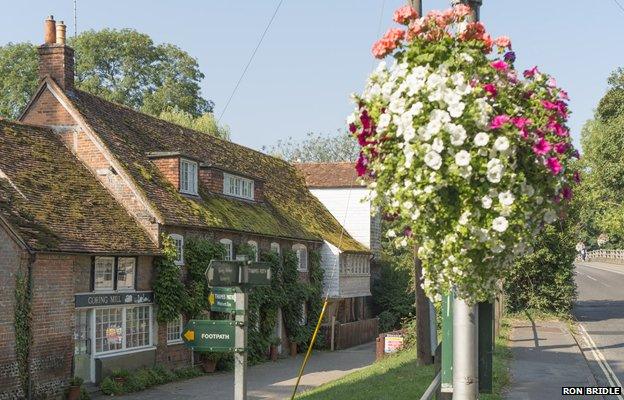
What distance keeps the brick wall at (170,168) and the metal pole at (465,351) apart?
23.8 metres

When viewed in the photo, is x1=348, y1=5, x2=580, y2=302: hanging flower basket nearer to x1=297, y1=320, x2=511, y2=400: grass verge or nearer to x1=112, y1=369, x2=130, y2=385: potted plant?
x1=297, y1=320, x2=511, y2=400: grass verge

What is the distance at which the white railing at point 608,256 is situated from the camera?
96.3m

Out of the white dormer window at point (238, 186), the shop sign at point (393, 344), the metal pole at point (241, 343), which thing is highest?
the white dormer window at point (238, 186)

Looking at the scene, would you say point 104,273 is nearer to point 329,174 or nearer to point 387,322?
point 329,174

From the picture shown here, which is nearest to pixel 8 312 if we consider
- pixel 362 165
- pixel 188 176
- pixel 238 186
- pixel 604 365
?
pixel 188 176

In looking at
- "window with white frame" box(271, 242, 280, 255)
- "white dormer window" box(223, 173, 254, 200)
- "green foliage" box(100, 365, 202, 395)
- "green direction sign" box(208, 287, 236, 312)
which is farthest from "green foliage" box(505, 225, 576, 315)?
"green direction sign" box(208, 287, 236, 312)

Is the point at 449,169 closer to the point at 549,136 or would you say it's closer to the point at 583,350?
the point at 549,136

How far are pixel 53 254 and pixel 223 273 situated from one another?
503 inches

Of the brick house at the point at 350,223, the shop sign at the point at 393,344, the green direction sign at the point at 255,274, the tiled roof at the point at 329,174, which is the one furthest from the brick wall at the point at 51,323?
the tiled roof at the point at 329,174

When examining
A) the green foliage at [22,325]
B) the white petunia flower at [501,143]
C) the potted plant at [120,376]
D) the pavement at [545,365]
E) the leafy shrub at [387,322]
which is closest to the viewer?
the white petunia flower at [501,143]

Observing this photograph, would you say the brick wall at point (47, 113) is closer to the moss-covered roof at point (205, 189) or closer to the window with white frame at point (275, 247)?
the moss-covered roof at point (205, 189)

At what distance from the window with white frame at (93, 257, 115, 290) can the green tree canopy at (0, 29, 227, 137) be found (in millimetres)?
32450

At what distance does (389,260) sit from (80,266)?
1013 inches

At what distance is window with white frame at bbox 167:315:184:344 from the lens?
88.4ft
